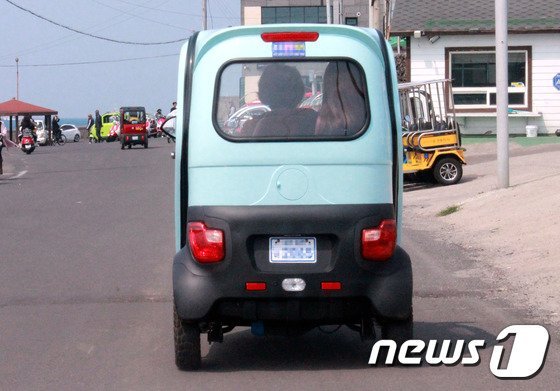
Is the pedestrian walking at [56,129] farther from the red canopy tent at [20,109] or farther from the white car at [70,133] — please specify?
the white car at [70,133]

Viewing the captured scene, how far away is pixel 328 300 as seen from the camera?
22.4ft

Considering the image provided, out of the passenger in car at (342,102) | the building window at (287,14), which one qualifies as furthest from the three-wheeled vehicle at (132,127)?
the passenger in car at (342,102)

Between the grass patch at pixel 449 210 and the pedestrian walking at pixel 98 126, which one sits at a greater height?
the pedestrian walking at pixel 98 126

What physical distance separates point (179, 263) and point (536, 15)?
27.6 meters

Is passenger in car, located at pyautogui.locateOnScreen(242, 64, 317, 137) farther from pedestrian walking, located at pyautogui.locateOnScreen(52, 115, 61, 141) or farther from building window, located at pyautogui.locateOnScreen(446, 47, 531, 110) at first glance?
pedestrian walking, located at pyautogui.locateOnScreen(52, 115, 61, 141)

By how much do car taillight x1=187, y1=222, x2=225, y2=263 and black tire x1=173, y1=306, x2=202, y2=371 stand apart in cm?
45

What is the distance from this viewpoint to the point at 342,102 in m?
7.08

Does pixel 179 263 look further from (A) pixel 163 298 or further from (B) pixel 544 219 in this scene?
(B) pixel 544 219

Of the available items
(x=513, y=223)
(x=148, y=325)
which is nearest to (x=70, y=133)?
(x=513, y=223)

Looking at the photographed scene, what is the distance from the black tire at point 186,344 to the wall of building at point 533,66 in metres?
25.4

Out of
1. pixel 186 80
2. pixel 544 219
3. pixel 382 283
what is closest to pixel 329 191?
pixel 382 283

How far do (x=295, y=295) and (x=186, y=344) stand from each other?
87 centimetres

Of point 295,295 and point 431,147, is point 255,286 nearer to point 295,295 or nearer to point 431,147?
point 295,295

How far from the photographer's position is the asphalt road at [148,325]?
→ 6.93m
